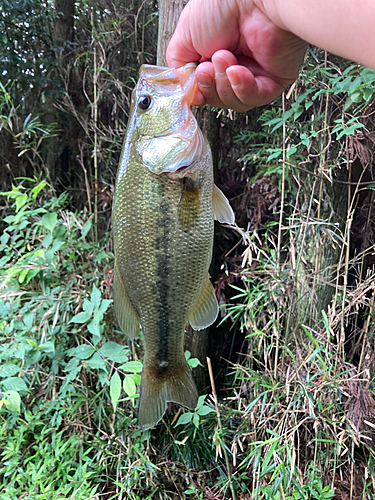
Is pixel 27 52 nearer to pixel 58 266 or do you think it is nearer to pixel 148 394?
pixel 58 266

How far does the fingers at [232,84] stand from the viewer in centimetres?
96

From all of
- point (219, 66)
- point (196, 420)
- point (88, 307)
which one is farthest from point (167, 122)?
point (196, 420)

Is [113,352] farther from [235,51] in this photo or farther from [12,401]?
[235,51]

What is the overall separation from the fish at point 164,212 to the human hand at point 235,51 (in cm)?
10

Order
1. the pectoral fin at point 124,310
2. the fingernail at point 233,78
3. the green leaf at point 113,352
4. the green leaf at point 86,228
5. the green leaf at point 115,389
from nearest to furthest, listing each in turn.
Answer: the fingernail at point 233,78 < the pectoral fin at point 124,310 < the green leaf at point 115,389 < the green leaf at point 113,352 < the green leaf at point 86,228

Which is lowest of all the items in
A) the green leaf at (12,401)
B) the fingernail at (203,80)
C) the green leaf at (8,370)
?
the green leaf at (12,401)

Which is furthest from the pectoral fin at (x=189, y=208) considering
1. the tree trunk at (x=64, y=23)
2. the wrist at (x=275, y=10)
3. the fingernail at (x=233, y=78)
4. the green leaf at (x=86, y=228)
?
the tree trunk at (x=64, y=23)

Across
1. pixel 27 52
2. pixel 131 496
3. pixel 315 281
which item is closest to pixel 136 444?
pixel 131 496

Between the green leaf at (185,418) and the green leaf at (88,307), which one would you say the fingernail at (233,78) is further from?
the green leaf at (185,418)

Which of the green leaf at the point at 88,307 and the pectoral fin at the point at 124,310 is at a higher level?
the pectoral fin at the point at 124,310

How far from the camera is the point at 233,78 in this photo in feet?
3.12

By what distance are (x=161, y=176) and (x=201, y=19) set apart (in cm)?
53

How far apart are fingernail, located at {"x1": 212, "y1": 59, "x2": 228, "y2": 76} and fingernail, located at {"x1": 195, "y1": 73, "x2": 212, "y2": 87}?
0.03 meters

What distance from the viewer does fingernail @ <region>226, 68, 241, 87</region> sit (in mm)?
936
